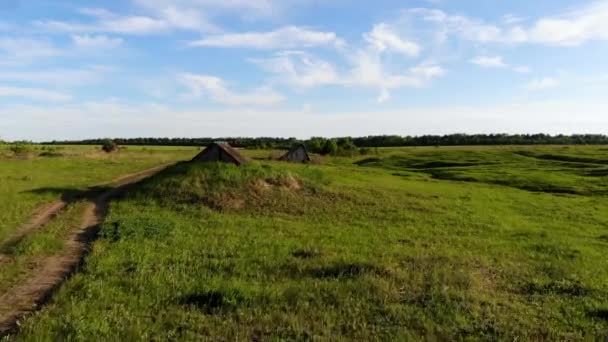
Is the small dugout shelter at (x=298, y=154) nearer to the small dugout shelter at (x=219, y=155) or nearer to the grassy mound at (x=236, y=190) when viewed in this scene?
the small dugout shelter at (x=219, y=155)

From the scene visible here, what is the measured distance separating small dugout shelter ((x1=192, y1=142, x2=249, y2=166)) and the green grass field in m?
3.45

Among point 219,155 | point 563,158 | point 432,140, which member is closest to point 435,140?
point 432,140

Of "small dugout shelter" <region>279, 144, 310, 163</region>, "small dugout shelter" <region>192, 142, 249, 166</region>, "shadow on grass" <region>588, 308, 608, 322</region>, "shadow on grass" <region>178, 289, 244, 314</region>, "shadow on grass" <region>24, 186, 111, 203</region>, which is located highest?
"small dugout shelter" <region>192, 142, 249, 166</region>

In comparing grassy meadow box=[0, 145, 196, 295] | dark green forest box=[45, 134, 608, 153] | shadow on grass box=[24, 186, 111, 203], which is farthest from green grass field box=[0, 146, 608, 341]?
dark green forest box=[45, 134, 608, 153]

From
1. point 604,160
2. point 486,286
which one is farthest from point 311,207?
point 604,160

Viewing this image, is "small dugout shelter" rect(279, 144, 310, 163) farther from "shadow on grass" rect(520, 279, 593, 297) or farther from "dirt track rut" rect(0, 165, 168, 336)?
"shadow on grass" rect(520, 279, 593, 297)

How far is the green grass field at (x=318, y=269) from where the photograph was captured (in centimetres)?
888

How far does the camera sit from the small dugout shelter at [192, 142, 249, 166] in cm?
3134

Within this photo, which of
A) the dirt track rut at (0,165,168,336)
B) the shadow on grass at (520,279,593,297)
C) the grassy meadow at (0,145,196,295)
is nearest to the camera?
the dirt track rut at (0,165,168,336)

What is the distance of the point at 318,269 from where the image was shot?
1269cm

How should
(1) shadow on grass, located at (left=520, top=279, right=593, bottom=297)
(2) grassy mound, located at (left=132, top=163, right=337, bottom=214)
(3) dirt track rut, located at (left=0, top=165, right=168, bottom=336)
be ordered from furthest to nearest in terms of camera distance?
(2) grassy mound, located at (left=132, top=163, right=337, bottom=214)
(1) shadow on grass, located at (left=520, top=279, right=593, bottom=297)
(3) dirt track rut, located at (left=0, top=165, right=168, bottom=336)

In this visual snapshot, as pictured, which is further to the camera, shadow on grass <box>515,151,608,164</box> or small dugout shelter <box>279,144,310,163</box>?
shadow on grass <box>515,151,608,164</box>

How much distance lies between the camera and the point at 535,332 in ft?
29.1

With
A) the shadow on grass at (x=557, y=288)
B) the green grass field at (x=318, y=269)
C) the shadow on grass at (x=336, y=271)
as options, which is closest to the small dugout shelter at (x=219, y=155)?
the green grass field at (x=318, y=269)
